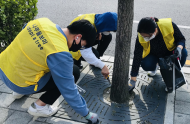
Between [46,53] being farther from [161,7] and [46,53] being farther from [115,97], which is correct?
[161,7]

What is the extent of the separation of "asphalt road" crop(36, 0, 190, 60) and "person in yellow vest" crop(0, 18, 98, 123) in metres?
4.01

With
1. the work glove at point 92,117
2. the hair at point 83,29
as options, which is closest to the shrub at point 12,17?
the hair at point 83,29

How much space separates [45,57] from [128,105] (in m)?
1.42

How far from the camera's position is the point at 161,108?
2885 millimetres

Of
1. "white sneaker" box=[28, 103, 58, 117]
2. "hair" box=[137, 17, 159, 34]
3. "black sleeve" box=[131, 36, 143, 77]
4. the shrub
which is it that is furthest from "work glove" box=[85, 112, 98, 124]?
the shrub

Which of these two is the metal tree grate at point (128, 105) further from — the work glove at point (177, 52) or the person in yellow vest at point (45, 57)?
the work glove at point (177, 52)

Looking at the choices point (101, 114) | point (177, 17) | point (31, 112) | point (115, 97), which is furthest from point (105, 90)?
point (177, 17)

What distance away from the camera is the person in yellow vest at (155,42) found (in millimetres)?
2855

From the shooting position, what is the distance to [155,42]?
3.14m

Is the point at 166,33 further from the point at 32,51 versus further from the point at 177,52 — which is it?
the point at 32,51

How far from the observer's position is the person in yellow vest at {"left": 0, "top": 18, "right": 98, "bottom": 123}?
2.03 metres

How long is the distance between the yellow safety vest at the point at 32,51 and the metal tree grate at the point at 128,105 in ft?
2.42

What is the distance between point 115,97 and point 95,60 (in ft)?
1.91

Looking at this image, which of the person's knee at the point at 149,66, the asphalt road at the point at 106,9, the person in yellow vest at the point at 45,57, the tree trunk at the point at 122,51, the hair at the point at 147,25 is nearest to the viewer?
the person in yellow vest at the point at 45,57
